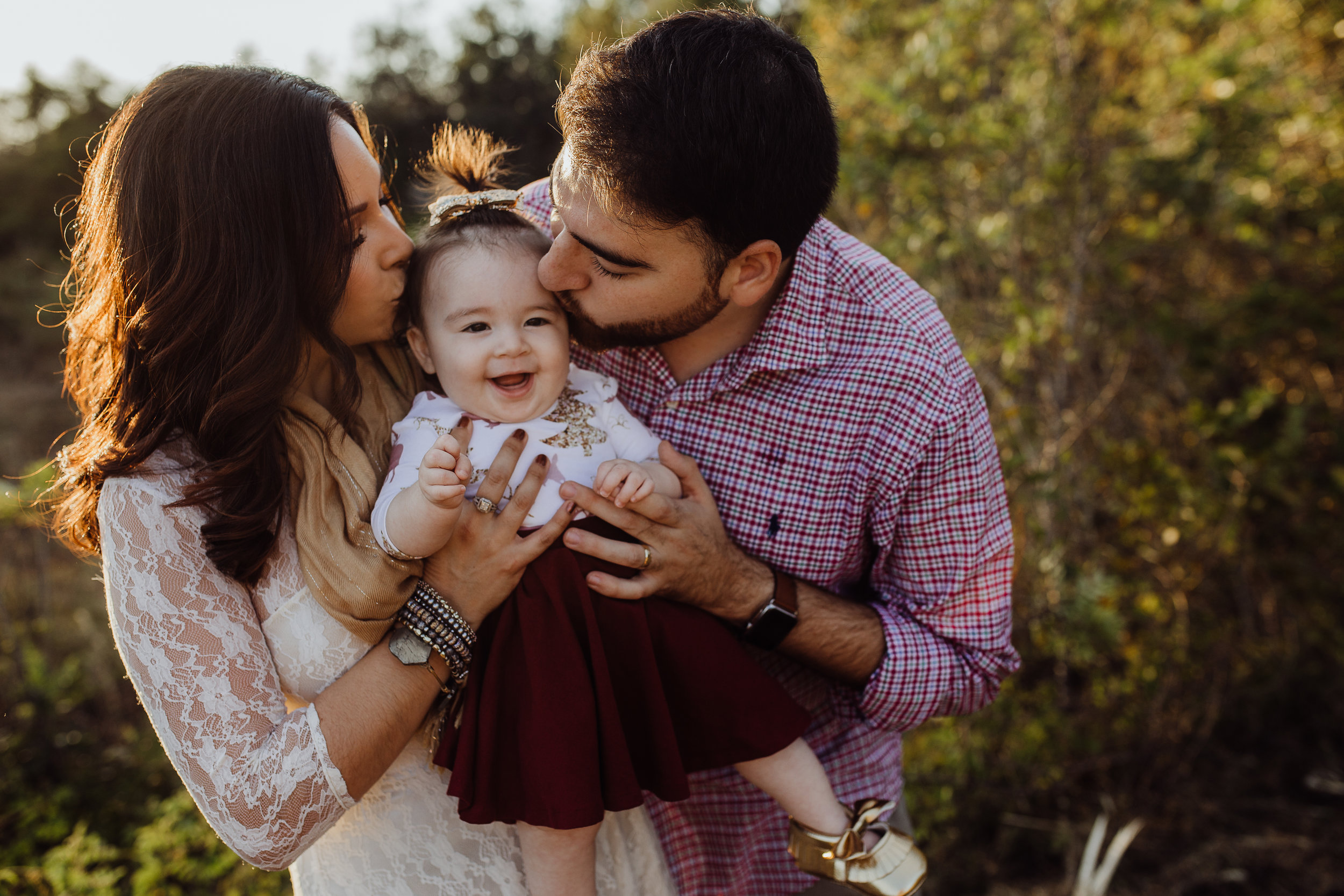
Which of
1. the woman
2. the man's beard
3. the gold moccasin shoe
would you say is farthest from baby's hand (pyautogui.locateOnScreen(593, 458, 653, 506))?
the gold moccasin shoe

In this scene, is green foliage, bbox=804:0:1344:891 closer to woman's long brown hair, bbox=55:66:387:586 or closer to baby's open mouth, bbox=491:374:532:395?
baby's open mouth, bbox=491:374:532:395

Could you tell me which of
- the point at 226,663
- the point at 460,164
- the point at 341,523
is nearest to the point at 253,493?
the point at 341,523

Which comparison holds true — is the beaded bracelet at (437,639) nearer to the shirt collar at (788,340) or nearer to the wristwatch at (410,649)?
the wristwatch at (410,649)

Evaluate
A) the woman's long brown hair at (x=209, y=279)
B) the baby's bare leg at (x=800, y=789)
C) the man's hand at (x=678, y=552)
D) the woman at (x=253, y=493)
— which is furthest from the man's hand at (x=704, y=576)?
the woman's long brown hair at (x=209, y=279)

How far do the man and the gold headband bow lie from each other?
108 millimetres

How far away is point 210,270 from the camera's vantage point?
1436 mm

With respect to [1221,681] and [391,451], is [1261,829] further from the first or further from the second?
[391,451]

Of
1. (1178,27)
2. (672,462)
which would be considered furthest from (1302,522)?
(672,462)

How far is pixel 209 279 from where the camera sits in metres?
1.43

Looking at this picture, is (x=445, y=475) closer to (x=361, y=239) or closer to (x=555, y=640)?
(x=555, y=640)

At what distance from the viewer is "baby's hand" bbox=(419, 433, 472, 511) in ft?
4.67

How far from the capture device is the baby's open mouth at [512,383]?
5.73 ft

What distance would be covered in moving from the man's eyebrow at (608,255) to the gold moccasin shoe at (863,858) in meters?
1.23

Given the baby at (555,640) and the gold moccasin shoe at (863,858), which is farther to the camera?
the gold moccasin shoe at (863,858)
